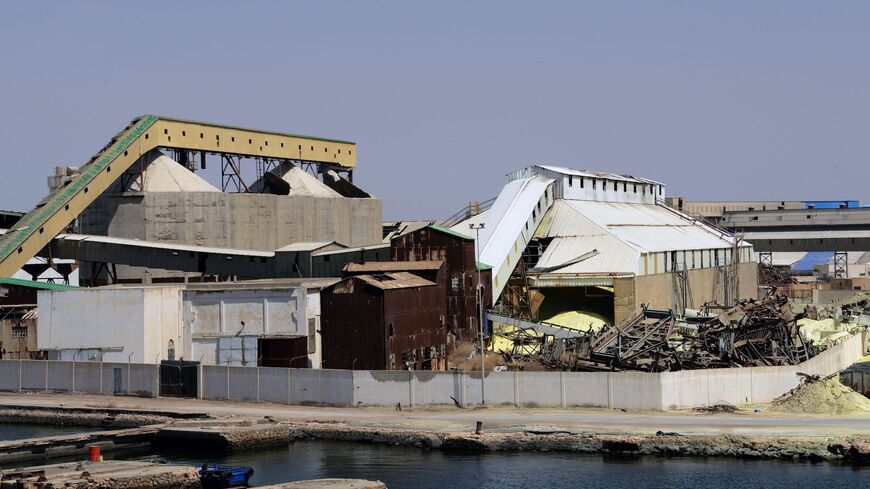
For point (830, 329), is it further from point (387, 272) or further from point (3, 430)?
point (3, 430)

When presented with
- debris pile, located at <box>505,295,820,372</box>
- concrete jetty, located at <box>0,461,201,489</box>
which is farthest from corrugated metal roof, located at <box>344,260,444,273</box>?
concrete jetty, located at <box>0,461,201,489</box>

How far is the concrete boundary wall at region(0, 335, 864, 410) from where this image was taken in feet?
169

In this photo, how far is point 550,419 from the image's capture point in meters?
50.6

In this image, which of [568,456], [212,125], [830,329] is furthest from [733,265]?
[568,456]

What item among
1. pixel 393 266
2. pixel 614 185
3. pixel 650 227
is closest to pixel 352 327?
pixel 393 266

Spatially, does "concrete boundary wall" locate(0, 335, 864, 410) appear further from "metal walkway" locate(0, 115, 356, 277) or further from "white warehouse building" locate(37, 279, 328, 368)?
"metal walkway" locate(0, 115, 356, 277)

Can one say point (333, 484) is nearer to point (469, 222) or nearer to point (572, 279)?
point (572, 279)

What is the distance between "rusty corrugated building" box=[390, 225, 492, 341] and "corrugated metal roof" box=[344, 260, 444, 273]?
0.98 metres

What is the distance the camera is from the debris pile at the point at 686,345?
186ft

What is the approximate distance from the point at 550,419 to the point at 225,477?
14527 millimetres

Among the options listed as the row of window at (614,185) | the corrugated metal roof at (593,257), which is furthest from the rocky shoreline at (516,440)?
the row of window at (614,185)

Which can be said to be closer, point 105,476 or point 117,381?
Result: point 105,476

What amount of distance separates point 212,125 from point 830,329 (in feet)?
162

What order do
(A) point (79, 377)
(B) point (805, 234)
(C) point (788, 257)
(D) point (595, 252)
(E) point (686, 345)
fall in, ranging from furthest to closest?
(C) point (788, 257)
(B) point (805, 234)
(D) point (595, 252)
(A) point (79, 377)
(E) point (686, 345)
